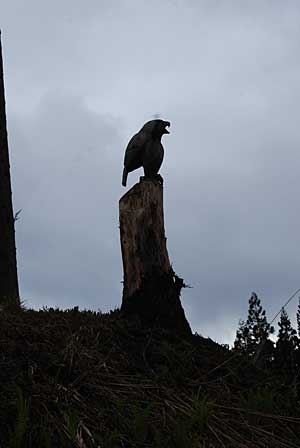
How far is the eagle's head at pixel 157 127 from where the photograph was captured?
769 cm

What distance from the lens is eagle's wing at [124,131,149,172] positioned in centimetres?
771

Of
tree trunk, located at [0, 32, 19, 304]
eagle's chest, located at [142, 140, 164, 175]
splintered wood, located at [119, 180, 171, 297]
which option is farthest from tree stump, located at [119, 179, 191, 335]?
tree trunk, located at [0, 32, 19, 304]

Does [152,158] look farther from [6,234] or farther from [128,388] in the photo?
[128,388]

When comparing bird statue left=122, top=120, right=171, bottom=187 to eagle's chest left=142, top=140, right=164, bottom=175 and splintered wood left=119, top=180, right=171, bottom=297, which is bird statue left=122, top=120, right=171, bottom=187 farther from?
splintered wood left=119, top=180, right=171, bottom=297

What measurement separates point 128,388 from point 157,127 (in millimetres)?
3618

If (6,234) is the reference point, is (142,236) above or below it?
below

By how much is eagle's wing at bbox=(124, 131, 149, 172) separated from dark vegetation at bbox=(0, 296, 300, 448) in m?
2.01

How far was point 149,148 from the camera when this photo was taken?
766cm

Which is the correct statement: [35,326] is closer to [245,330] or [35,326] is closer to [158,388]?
[158,388]

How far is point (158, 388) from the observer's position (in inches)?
201

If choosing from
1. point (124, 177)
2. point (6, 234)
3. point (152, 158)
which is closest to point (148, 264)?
point (152, 158)

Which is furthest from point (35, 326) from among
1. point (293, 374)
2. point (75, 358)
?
point (293, 374)

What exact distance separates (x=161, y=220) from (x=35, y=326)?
2053mm

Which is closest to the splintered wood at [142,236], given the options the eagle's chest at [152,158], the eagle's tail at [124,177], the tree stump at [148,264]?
the tree stump at [148,264]
